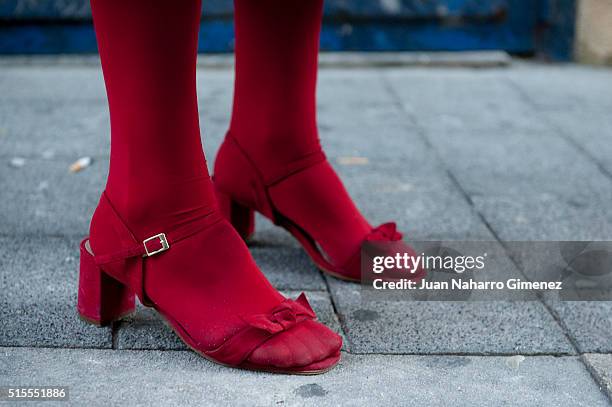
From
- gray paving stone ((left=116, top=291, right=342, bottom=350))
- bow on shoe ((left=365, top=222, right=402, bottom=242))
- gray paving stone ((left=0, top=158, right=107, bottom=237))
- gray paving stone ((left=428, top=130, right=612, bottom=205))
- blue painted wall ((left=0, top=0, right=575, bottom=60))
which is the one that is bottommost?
gray paving stone ((left=428, top=130, right=612, bottom=205))

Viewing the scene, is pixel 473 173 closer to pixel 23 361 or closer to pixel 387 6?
pixel 23 361

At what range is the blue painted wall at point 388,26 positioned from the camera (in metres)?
3.88

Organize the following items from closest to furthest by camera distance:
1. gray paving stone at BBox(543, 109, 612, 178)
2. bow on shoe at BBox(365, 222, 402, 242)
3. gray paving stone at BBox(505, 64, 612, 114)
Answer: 1. bow on shoe at BBox(365, 222, 402, 242)
2. gray paving stone at BBox(543, 109, 612, 178)
3. gray paving stone at BBox(505, 64, 612, 114)

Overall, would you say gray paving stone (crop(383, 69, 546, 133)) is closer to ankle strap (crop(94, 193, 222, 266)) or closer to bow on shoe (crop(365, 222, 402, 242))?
bow on shoe (crop(365, 222, 402, 242))

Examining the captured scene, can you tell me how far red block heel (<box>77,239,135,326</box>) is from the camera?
1359 mm

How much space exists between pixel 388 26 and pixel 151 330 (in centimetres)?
289

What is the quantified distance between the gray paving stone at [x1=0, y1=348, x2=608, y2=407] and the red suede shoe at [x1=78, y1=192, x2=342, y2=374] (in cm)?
3

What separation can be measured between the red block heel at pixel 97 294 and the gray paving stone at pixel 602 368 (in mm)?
759

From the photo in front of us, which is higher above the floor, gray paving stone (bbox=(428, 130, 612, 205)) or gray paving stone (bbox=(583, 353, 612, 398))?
gray paving stone (bbox=(583, 353, 612, 398))

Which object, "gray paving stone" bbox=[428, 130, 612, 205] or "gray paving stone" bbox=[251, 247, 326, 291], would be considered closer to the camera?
"gray paving stone" bbox=[251, 247, 326, 291]

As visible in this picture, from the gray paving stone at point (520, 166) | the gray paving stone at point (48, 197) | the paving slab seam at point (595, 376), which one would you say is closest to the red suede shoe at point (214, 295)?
the paving slab seam at point (595, 376)

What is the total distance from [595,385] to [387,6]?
2953 millimetres

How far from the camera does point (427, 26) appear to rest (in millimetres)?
3992

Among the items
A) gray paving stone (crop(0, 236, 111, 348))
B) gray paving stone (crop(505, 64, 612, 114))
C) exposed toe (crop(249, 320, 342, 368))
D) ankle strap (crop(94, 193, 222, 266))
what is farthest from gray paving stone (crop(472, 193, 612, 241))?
gray paving stone (crop(505, 64, 612, 114))
